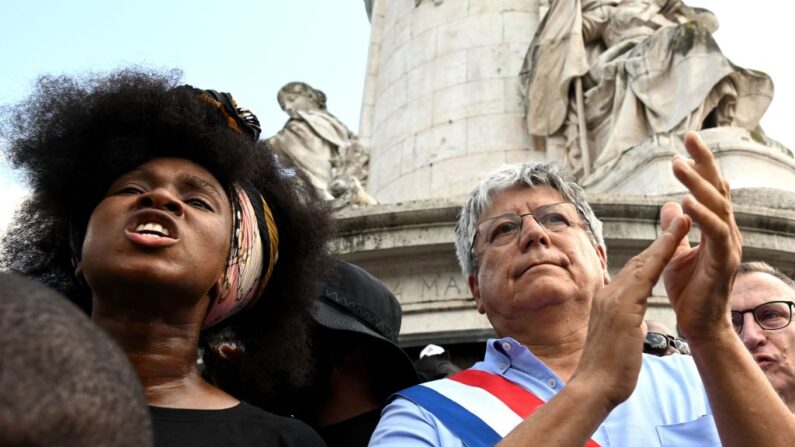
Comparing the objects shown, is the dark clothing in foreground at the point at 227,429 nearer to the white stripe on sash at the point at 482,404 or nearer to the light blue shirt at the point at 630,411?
the light blue shirt at the point at 630,411

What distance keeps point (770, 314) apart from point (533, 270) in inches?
46.9

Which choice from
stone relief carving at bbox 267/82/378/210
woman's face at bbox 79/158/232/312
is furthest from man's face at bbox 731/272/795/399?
stone relief carving at bbox 267/82/378/210

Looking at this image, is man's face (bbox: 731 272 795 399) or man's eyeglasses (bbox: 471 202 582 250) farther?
man's face (bbox: 731 272 795 399)

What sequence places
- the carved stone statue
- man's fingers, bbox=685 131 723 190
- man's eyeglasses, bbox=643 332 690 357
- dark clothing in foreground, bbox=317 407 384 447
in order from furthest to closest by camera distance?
the carved stone statue
man's eyeglasses, bbox=643 332 690 357
dark clothing in foreground, bbox=317 407 384 447
man's fingers, bbox=685 131 723 190

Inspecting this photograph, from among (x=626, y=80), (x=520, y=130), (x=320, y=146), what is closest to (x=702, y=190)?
(x=626, y=80)

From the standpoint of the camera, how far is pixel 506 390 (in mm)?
2381

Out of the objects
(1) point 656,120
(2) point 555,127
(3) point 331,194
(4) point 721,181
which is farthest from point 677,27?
(4) point 721,181

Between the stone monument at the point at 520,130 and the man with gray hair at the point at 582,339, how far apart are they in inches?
138

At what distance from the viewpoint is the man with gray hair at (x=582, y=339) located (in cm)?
199

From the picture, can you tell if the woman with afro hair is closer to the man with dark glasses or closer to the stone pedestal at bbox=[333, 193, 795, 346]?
the man with dark glasses

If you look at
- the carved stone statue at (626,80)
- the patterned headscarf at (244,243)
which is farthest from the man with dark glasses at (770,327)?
the carved stone statue at (626,80)

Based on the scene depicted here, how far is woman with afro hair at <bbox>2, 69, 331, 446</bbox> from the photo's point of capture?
2.27 m

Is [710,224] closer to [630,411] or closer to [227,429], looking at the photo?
[630,411]

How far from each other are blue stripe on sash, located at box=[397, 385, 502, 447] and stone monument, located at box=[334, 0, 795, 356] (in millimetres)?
3904
